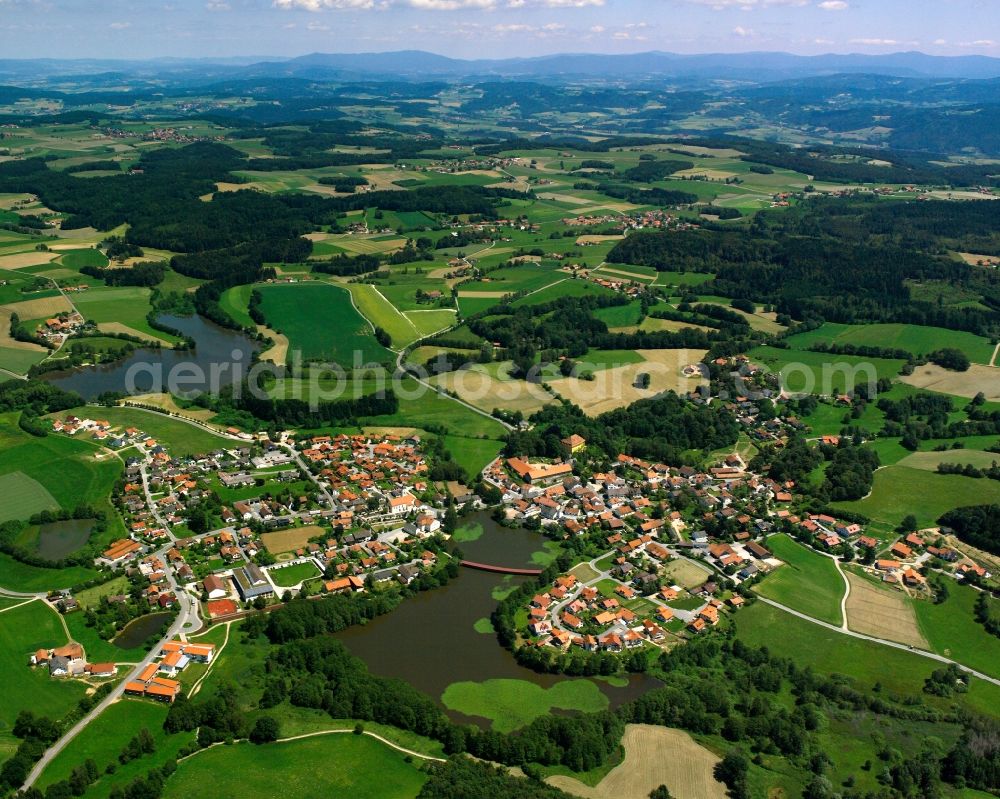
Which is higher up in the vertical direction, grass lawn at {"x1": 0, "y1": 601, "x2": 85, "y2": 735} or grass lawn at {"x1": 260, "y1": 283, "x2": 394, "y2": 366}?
grass lawn at {"x1": 260, "y1": 283, "x2": 394, "y2": 366}

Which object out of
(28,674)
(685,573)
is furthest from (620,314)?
(28,674)

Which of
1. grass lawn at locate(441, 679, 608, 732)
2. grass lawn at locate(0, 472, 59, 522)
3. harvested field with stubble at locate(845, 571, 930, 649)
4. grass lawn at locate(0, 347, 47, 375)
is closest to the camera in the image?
grass lawn at locate(441, 679, 608, 732)

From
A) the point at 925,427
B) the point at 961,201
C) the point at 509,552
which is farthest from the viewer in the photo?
the point at 961,201

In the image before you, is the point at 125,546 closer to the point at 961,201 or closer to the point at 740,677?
the point at 740,677

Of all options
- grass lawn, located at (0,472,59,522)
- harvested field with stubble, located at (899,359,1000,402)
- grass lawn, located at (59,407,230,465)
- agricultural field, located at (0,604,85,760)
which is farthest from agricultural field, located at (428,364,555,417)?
agricultural field, located at (0,604,85,760)

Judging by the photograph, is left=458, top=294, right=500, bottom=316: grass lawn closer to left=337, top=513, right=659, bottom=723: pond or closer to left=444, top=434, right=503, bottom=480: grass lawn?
left=444, top=434, right=503, bottom=480: grass lawn


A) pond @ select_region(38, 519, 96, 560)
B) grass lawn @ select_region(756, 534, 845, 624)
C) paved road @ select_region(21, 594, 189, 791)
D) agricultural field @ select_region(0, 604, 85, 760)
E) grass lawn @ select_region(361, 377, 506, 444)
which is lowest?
grass lawn @ select_region(756, 534, 845, 624)

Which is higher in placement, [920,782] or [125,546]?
[125,546]

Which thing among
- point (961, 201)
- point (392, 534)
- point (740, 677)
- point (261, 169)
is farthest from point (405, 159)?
point (740, 677)
